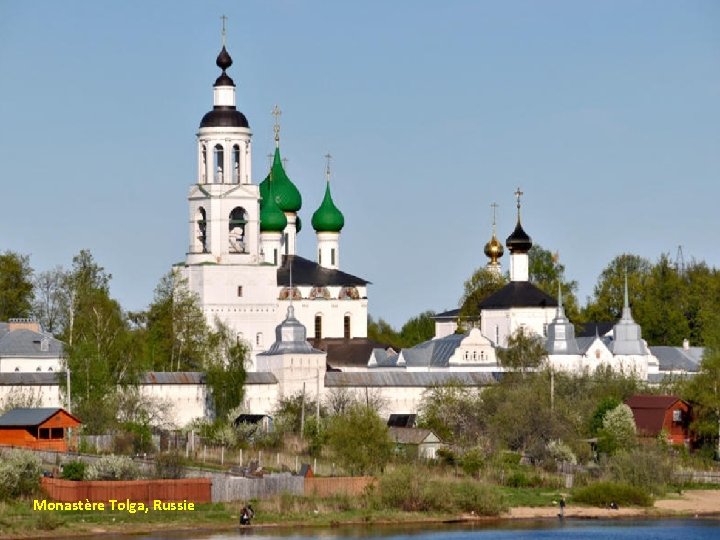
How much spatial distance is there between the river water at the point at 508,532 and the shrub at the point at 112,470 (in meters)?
2.89

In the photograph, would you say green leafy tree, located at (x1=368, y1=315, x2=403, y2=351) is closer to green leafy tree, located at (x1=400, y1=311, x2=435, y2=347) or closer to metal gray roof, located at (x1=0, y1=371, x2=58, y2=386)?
green leafy tree, located at (x1=400, y1=311, x2=435, y2=347)

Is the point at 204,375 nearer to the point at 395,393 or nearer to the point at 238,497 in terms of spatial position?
the point at 395,393

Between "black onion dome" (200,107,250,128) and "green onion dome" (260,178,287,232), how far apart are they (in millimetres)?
7882

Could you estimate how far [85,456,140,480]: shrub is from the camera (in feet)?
186

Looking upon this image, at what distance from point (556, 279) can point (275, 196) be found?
20136mm

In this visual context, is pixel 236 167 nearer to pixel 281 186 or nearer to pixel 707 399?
pixel 281 186

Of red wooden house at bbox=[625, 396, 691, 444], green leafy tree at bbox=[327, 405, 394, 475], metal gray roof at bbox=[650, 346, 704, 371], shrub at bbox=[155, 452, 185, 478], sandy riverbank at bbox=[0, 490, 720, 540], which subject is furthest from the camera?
metal gray roof at bbox=[650, 346, 704, 371]

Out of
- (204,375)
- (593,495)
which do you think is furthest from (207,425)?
(593,495)

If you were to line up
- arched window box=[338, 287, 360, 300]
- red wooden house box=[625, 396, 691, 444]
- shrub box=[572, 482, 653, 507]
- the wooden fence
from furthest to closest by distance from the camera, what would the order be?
1. arched window box=[338, 287, 360, 300]
2. red wooden house box=[625, 396, 691, 444]
3. shrub box=[572, 482, 653, 507]
4. the wooden fence

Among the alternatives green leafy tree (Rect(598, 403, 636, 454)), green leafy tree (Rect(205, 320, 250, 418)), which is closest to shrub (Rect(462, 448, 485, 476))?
green leafy tree (Rect(598, 403, 636, 454))

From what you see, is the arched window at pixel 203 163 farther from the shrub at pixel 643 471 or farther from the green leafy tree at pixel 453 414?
the shrub at pixel 643 471

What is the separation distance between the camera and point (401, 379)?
80.2 m

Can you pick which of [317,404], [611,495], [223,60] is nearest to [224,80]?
[223,60]

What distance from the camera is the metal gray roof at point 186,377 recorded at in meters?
75.4
